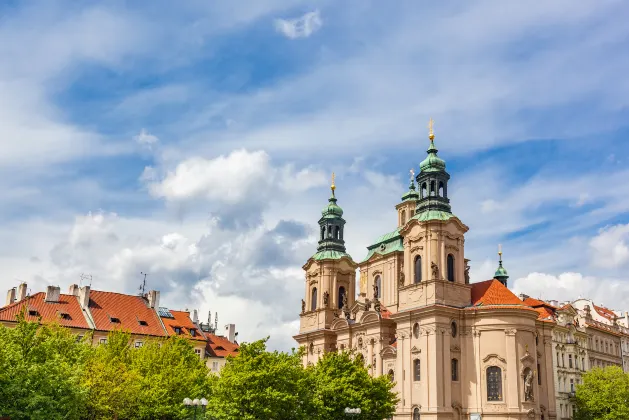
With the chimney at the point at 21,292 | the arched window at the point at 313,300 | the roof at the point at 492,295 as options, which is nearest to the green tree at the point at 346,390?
the roof at the point at 492,295

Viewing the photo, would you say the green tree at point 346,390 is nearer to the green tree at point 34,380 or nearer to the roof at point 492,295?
the roof at point 492,295

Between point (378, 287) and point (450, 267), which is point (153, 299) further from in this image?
point (450, 267)

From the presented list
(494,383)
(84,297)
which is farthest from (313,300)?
(494,383)

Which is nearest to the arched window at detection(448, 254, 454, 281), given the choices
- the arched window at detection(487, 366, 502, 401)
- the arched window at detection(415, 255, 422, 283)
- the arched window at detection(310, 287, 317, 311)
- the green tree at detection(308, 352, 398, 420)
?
the arched window at detection(415, 255, 422, 283)

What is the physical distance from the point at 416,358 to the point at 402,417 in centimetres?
579

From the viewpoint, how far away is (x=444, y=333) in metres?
61.7

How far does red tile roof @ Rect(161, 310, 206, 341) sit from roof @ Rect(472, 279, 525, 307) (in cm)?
3833

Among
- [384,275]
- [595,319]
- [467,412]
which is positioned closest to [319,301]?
[384,275]

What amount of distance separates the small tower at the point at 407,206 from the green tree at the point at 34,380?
161 ft

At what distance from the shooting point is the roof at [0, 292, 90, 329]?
Result: 73000 mm

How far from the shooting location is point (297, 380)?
1881 inches

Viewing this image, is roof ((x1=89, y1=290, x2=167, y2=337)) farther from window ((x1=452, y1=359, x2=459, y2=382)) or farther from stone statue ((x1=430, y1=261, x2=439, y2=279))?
window ((x1=452, y1=359, x2=459, y2=382))

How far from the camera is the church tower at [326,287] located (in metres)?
80.1

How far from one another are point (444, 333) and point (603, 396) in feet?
75.2
